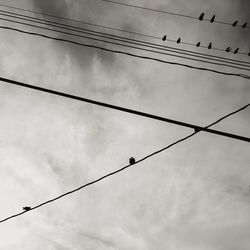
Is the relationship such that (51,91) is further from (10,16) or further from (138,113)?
(10,16)

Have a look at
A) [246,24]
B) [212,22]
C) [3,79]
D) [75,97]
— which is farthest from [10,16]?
[246,24]

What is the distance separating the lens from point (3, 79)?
359 centimetres

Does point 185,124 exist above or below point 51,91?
below

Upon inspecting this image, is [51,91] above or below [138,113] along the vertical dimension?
above

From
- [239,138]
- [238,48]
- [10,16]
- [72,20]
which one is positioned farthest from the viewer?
[238,48]

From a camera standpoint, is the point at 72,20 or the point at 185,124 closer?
the point at 185,124

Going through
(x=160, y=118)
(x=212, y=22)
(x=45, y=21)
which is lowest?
(x=160, y=118)

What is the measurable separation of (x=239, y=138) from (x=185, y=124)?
0.61 meters

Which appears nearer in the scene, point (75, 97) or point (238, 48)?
point (75, 97)

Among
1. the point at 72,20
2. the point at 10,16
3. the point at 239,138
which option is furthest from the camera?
the point at 72,20

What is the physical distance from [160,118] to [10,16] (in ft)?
17.2

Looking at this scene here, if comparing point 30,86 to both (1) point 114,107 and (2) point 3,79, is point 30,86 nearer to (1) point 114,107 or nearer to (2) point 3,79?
(2) point 3,79

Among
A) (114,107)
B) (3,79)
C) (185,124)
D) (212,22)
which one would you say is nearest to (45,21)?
(3,79)

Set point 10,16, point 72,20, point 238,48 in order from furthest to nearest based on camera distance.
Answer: point 238,48 < point 72,20 < point 10,16
